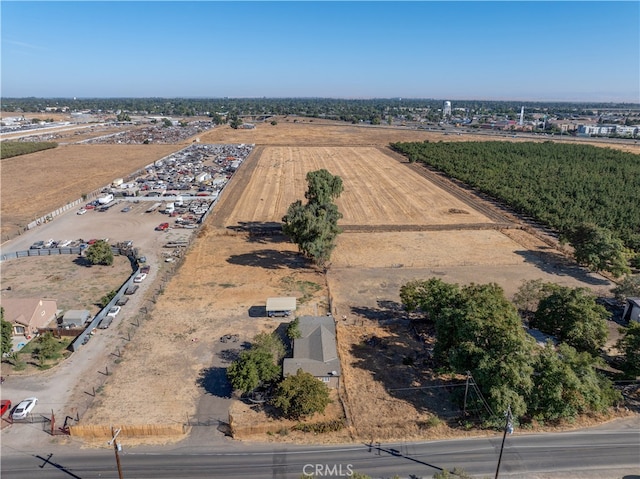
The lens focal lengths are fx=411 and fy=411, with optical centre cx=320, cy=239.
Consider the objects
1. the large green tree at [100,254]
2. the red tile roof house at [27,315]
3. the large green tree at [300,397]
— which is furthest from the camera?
the large green tree at [100,254]

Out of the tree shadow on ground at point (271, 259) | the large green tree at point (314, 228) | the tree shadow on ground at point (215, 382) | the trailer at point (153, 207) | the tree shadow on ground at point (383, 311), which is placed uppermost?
the large green tree at point (314, 228)

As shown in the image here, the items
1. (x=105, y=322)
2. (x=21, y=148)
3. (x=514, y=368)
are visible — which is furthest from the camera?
(x=21, y=148)

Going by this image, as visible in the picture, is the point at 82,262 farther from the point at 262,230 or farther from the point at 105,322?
the point at 262,230

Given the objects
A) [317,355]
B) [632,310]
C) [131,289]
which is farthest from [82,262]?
[632,310]

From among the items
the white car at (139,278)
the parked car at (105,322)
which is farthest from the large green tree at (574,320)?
the white car at (139,278)

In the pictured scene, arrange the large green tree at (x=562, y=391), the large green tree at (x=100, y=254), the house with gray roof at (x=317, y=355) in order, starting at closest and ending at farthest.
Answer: the large green tree at (x=562, y=391)
the house with gray roof at (x=317, y=355)
the large green tree at (x=100, y=254)

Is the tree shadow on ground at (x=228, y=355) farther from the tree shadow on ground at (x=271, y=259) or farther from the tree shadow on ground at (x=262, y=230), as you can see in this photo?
the tree shadow on ground at (x=262, y=230)

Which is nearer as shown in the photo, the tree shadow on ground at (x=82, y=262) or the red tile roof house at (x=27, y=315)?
the red tile roof house at (x=27, y=315)
